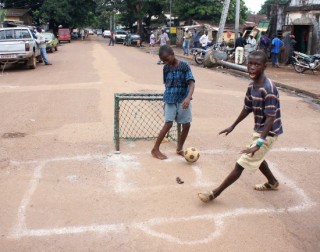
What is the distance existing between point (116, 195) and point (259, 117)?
5.66 feet

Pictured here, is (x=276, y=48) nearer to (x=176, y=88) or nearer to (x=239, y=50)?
(x=239, y=50)

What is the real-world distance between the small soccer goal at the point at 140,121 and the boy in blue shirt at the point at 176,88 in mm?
431

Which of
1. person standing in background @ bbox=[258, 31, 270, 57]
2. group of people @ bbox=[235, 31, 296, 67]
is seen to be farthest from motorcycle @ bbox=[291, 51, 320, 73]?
person standing in background @ bbox=[258, 31, 270, 57]

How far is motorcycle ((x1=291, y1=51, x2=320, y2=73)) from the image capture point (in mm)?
16564

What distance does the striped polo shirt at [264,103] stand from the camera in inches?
145

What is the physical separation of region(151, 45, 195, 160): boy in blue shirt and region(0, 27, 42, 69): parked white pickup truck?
11.8m

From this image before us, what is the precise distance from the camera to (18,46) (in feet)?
50.1

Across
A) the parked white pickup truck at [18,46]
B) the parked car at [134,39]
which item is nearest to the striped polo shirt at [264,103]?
the parked white pickup truck at [18,46]

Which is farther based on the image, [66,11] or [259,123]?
[66,11]

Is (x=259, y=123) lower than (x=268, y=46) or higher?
lower

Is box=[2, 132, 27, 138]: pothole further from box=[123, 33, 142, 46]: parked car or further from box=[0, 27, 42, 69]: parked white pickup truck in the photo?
box=[123, 33, 142, 46]: parked car

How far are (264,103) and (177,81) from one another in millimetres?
1592

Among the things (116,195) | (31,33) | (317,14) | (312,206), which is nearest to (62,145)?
(116,195)

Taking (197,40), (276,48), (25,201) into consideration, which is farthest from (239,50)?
(25,201)
